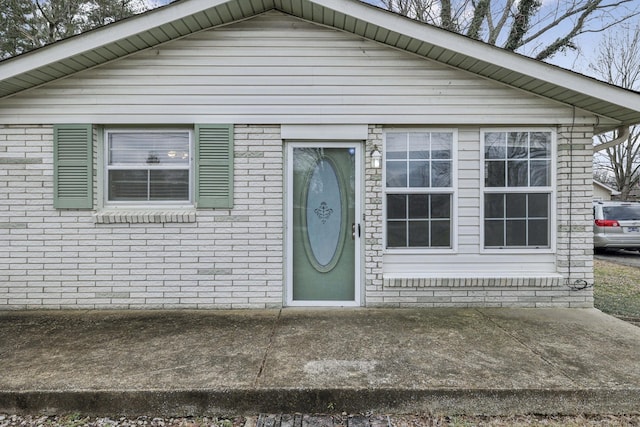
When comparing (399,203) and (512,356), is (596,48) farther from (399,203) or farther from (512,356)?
(512,356)

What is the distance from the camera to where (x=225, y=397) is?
2576 millimetres

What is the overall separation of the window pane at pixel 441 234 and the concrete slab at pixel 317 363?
894mm

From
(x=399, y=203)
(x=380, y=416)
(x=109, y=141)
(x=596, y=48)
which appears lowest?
(x=380, y=416)

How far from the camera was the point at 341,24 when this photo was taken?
4.31 meters

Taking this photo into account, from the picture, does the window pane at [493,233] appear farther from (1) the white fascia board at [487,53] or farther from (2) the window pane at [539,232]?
(1) the white fascia board at [487,53]

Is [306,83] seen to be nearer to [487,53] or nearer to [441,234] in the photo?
[487,53]

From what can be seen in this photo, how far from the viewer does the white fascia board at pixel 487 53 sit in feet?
13.0

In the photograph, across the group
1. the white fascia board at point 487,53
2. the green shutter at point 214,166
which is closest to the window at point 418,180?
the white fascia board at point 487,53

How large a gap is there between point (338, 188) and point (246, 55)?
203 cm

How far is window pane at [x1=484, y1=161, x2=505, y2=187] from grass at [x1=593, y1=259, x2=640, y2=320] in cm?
240

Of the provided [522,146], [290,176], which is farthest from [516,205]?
[290,176]

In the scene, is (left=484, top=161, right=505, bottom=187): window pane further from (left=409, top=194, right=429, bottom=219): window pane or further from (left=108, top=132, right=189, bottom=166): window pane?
(left=108, top=132, right=189, bottom=166): window pane

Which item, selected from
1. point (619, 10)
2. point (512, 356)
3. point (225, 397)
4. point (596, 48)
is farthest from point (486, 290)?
point (596, 48)

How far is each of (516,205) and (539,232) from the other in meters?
0.46
